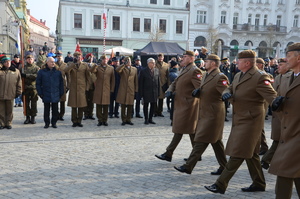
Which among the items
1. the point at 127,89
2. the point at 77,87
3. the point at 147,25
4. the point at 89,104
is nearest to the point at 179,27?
the point at 147,25

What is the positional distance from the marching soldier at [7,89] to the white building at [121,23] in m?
31.6

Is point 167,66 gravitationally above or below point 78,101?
above

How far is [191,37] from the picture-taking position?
155ft

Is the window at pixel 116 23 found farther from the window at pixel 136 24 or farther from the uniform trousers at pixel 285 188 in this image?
Answer: the uniform trousers at pixel 285 188

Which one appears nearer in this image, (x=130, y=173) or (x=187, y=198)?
(x=187, y=198)

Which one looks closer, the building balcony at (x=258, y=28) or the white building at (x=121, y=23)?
the white building at (x=121, y=23)

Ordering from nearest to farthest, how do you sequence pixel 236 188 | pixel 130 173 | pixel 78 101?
pixel 236 188 → pixel 130 173 → pixel 78 101

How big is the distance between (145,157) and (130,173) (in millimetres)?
1031

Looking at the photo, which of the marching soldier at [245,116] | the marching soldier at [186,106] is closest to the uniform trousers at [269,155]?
the marching soldier at [186,106]

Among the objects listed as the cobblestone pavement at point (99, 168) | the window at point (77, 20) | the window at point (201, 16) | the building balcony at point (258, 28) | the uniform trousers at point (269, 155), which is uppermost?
the window at point (201, 16)

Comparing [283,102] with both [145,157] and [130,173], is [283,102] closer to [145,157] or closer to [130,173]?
[130,173]

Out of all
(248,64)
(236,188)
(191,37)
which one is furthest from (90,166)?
(191,37)

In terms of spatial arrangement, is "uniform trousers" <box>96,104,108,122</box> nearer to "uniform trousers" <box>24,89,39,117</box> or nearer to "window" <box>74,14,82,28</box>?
"uniform trousers" <box>24,89,39,117</box>

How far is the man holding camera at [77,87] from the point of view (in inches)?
379
